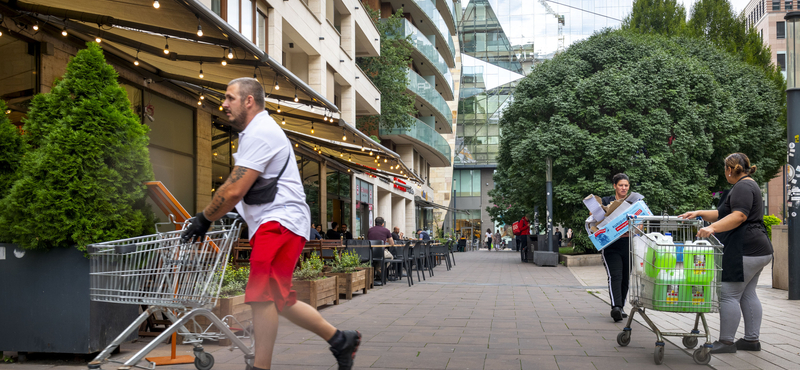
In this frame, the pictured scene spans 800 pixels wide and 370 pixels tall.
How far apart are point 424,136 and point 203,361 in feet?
110

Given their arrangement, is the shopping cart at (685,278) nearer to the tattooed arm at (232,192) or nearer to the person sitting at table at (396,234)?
the tattooed arm at (232,192)

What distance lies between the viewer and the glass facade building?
68.9m

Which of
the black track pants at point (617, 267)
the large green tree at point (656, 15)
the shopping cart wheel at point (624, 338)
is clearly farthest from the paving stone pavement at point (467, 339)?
the large green tree at point (656, 15)

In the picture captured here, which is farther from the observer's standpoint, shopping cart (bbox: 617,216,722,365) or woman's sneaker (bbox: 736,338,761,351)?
woman's sneaker (bbox: 736,338,761,351)

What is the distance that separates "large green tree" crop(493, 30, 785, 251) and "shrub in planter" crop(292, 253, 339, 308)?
1427cm

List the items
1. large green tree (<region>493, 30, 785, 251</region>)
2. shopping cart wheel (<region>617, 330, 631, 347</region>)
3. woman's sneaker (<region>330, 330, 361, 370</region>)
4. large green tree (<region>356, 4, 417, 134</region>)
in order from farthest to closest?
large green tree (<region>356, 4, 417, 134</region>) < large green tree (<region>493, 30, 785, 251</region>) < shopping cart wheel (<region>617, 330, 631, 347</region>) < woman's sneaker (<region>330, 330, 361, 370</region>)

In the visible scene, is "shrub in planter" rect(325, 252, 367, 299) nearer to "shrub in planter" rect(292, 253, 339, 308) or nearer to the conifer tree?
"shrub in planter" rect(292, 253, 339, 308)

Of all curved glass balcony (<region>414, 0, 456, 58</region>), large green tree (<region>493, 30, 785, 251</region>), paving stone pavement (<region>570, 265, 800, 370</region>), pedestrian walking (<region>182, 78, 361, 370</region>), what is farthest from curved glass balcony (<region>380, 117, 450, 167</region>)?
pedestrian walking (<region>182, 78, 361, 370</region>)

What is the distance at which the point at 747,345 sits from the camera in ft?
19.0

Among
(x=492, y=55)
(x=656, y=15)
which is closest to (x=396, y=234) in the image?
(x=656, y=15)

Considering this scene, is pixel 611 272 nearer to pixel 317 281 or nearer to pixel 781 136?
pixel 317 281

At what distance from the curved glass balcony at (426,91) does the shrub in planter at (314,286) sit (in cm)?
2437

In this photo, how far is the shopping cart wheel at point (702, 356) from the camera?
517cm

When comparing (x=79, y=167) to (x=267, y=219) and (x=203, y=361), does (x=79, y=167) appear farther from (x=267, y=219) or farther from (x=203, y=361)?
(x=267, y=219)
